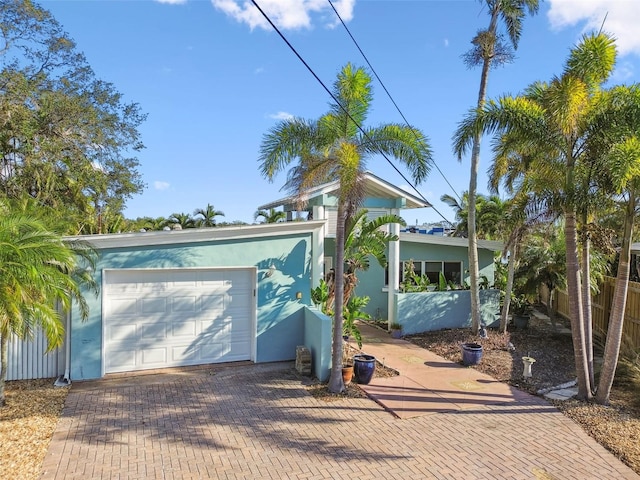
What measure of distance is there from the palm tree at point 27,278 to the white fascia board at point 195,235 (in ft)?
4.39

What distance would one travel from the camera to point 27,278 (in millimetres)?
6027

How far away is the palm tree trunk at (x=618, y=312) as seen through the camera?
7637 mm

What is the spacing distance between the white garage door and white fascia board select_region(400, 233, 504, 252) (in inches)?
283

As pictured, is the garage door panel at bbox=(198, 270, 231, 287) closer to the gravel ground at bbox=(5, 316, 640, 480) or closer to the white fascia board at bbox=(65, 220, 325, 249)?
the white fascia board at bbox=(65, 220, 325, 249)

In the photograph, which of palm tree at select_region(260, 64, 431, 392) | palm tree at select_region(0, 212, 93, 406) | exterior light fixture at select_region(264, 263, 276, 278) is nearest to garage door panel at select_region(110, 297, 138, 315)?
palm tree at select_region(0, 212, 93, 406)

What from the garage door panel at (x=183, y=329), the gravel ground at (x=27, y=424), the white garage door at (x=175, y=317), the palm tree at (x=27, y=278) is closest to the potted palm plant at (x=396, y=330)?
the white garage door at (x=175, y=317)

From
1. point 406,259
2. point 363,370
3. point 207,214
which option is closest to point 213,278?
point 363,370

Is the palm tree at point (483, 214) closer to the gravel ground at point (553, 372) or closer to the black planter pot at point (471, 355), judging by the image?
the gravel ground at point (553, 372)

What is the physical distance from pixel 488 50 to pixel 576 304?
829 cm

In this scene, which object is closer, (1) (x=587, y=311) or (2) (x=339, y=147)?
(2) (x=339, y=147)

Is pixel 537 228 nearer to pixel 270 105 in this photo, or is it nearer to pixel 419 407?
pixel 419 407

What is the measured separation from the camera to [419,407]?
7.62 metres

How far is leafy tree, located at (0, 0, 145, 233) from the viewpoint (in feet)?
46.1

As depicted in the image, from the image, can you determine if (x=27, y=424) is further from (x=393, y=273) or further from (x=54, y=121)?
(x=54, y=121)
